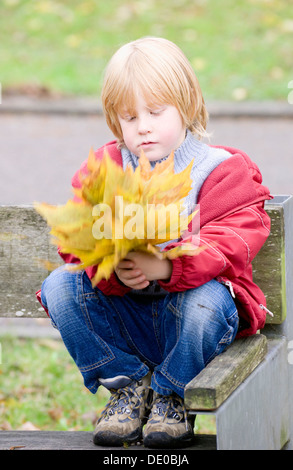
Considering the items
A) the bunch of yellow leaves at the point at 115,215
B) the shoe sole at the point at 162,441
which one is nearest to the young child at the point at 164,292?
the shoe sole at the point at 162,441

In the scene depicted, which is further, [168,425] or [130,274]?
[168,425]

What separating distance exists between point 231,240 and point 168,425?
0.48 m

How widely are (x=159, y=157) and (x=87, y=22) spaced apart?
7.39 meters

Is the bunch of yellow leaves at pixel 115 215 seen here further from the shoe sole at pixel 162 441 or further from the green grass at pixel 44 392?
the green grass at pixel 44 392

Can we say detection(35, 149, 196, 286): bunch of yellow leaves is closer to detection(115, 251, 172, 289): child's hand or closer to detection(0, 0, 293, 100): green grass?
detection(115, 251, 172, 289): child's hand

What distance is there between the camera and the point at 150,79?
231 cm

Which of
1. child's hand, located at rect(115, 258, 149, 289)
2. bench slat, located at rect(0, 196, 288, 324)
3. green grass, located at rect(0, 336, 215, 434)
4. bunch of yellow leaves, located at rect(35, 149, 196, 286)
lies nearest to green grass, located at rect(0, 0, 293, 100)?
green grass, located at rect(0, 336, 215, 434)

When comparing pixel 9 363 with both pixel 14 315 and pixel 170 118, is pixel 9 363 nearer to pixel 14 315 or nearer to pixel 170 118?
pixel 14 315

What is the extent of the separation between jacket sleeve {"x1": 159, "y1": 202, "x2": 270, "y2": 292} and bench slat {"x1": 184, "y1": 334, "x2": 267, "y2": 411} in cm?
19

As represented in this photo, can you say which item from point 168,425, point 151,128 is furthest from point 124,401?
point 151,128

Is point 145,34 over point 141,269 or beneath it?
over

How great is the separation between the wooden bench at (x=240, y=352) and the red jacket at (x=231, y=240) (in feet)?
0.32

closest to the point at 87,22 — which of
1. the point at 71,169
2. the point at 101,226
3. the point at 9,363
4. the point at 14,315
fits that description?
Result: the point at 71,169

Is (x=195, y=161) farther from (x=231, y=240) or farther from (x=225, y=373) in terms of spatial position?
(x=225, y=373)
